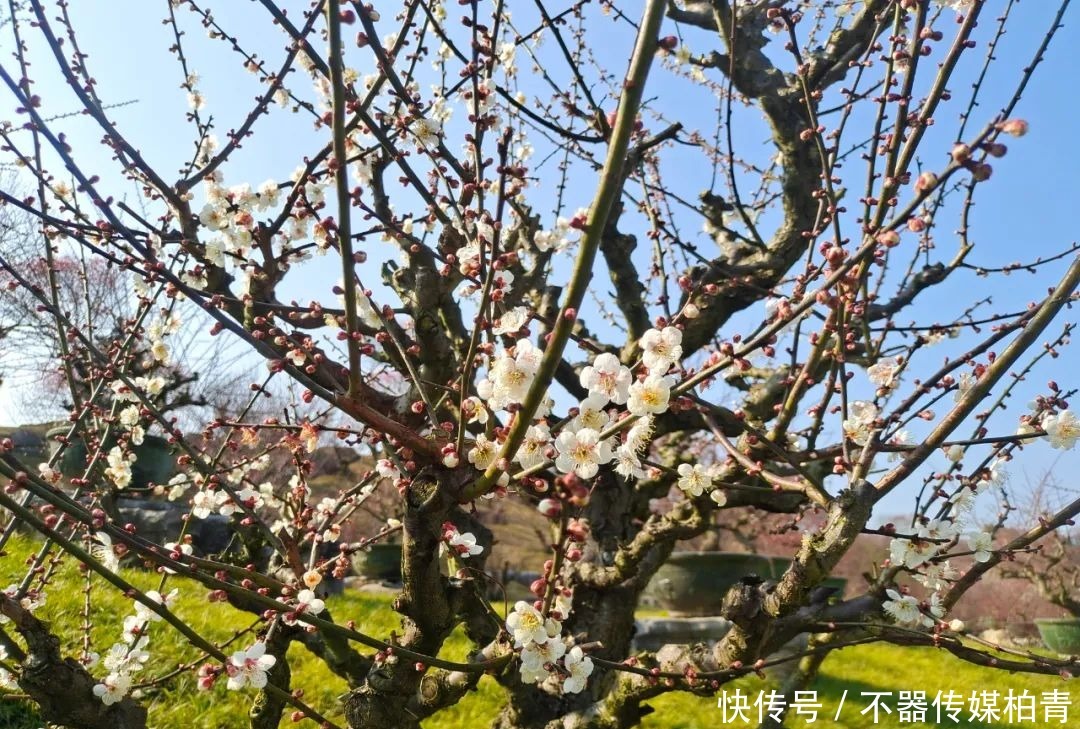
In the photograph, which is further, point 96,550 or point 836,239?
point 96,550

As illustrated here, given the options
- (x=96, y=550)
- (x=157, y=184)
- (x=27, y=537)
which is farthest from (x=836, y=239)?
(x=27, y=537)

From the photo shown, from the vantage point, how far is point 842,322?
1998 millimetres

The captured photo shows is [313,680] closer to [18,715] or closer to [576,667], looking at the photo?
[18,715]

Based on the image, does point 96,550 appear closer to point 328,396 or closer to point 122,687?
point 122,687

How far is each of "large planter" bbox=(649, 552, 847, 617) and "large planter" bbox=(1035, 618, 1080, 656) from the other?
362cm

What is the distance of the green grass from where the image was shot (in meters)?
3.86

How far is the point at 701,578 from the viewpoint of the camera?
322 inches

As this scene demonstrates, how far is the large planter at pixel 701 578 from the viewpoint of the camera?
8117 millimetres

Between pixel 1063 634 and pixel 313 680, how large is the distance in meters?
9.96

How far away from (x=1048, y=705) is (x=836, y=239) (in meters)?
6.14

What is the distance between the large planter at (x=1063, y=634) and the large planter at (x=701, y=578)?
11.9 feet

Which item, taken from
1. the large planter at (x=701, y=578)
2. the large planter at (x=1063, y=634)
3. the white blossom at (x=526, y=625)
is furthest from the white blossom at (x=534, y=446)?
the large planter at (x=1063, y=634)

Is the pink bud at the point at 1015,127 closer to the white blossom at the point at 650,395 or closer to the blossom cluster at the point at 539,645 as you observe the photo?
the white blossom at the point at 650,395

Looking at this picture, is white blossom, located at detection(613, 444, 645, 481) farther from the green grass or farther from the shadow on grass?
the shadow on grass
